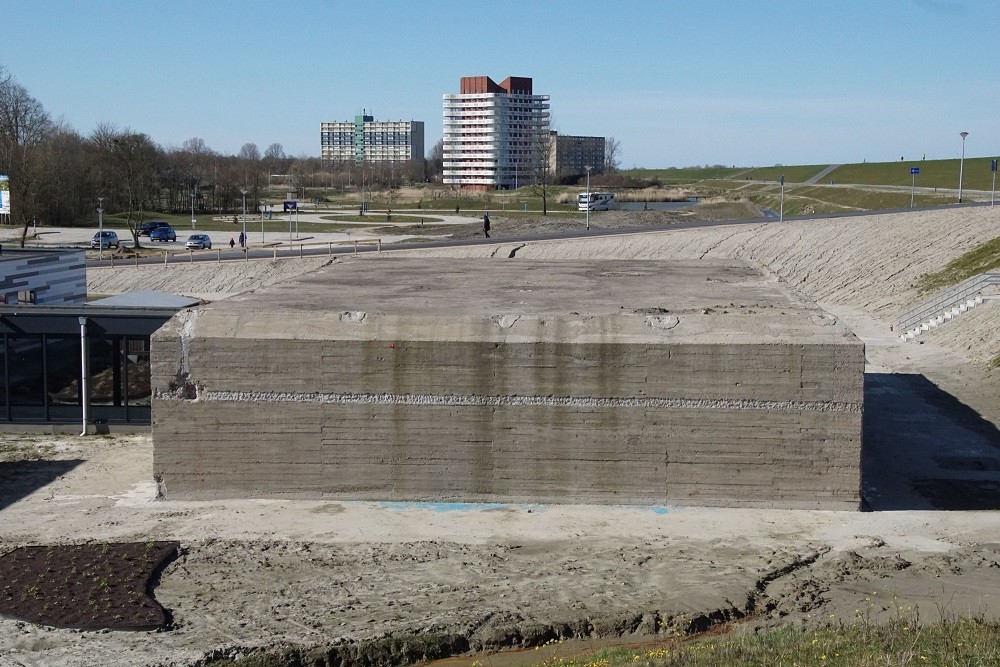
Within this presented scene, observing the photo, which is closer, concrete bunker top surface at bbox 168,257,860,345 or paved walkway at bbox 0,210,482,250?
concrete bunker top surface at bbox 168,257,860,345

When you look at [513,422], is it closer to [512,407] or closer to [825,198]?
[512,407]

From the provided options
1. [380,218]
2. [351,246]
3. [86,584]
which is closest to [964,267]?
[351,246]

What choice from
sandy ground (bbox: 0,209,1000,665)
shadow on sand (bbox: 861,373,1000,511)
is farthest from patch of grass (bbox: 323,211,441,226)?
sandy ground (bbox: 0,209,1000,665)

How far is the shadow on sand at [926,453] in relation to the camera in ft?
63.9

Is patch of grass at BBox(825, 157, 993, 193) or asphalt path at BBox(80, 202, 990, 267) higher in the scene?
patch of grass at BBox(825, 157, 993, 193)

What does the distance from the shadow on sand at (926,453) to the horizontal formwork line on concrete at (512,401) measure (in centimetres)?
237

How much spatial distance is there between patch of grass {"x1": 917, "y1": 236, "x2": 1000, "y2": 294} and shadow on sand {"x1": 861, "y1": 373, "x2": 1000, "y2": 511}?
17097 mm

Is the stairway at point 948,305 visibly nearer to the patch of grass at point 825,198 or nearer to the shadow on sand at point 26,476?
the shadow on sand at point 26,476

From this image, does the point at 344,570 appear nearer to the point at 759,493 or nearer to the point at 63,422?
the point at 759,493

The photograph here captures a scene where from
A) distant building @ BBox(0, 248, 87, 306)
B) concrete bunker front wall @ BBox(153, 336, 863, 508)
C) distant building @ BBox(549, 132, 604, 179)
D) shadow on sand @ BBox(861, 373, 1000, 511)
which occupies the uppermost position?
distant building @ BBox(549, 132, 604, 179)

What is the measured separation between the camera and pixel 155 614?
14.0 m

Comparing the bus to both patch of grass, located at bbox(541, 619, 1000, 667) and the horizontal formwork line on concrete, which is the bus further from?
patch of grass, located at bbox(541, 619, 1000, 667)

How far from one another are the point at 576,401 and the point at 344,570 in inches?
207

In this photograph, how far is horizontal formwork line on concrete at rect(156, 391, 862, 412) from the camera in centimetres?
1839
